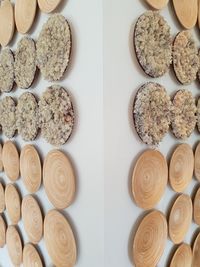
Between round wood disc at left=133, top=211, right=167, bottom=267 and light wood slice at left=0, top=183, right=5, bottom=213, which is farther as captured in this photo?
light wood slice at left=0, top=183, right=5, bottom=213

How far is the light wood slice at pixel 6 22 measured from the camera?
151 cm

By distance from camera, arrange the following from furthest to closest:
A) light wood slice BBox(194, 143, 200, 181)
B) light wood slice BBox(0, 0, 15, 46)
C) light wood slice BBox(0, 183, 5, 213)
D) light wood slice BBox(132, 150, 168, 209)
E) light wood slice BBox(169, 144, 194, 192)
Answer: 1. light wood slice BBox(0, 183, 5, 213)
2. light wood slice BBox(0, 0, 15, 46)
3. light wood slice BBox(194, 143, 200, 181)
4. light wood slice BBox(169, 144, 194, 192)
5. light wood slice BBox(132, 150, 168, 209)

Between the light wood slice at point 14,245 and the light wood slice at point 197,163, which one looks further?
the light wood slice at point 14,245

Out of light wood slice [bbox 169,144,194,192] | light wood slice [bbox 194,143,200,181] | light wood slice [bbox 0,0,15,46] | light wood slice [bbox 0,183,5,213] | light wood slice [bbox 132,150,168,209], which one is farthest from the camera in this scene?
light wood slice [bbox 0,183,5,213]

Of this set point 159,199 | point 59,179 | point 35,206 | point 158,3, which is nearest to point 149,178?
point 159,199

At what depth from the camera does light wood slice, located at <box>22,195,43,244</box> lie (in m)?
1.37

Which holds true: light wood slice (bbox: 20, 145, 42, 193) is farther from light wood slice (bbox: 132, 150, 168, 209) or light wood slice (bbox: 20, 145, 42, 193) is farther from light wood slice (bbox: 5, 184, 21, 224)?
light wood slice (bbox: 132, 150, 168, 209)

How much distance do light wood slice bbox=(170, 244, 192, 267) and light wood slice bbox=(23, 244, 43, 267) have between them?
56cm

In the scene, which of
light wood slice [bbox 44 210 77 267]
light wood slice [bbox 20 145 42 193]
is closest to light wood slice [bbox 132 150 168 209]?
light wood slice [bbox 44 210 77 267]

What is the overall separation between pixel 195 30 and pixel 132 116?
0.55m

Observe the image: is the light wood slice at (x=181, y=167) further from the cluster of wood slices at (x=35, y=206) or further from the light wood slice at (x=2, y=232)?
the light wood slice at (x=2, y=232)

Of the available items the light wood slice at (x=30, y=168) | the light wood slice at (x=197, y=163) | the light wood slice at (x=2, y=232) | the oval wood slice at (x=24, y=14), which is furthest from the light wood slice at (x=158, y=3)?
the light wood slice at (x=2, y=232)

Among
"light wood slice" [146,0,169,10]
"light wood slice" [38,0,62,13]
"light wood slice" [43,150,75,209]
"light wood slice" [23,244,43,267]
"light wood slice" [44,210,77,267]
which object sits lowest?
"light wood slice" [23,244,43,267]

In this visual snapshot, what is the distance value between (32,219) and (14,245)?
0.28 meters
